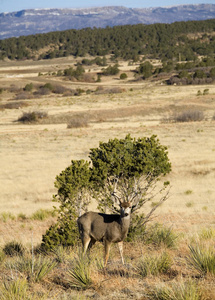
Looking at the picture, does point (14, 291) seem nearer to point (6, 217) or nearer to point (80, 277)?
point (80, 277)

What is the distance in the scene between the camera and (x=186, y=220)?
15.6 m

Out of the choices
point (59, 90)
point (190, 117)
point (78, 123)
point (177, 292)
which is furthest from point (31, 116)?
point (177, 292)

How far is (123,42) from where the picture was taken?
136m

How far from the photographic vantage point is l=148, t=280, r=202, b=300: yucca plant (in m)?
5.70

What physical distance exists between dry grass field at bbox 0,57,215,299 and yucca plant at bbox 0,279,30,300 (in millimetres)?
418

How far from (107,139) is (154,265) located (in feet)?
88.5

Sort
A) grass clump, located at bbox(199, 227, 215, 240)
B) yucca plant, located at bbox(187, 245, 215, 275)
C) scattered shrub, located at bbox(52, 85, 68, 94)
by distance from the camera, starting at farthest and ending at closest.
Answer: scattered shrub, located at bbox(52, 85, 68, 94) → grass clump, located at bbox(199, 227, 215, 240) → yucca plant, located at bbox(187, 245, 215, 275)

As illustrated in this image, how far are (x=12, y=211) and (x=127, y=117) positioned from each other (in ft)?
97.9

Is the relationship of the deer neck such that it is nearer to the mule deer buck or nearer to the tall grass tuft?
the mule deer buck

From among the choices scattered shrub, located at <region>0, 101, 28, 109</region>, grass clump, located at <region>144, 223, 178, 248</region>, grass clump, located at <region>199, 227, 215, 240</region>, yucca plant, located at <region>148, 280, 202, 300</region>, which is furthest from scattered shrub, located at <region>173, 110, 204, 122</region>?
yucca plant, located at <region>148, 280, 202, 300</region>

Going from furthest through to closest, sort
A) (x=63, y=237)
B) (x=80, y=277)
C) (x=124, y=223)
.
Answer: (x=63, y=237) → (x=124, y=223) → (x=80, y=277)

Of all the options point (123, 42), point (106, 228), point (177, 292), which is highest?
point (123, 42)

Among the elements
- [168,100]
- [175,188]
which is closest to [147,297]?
[175,188]

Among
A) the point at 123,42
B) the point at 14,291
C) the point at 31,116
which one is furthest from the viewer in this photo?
the point at 123,42
